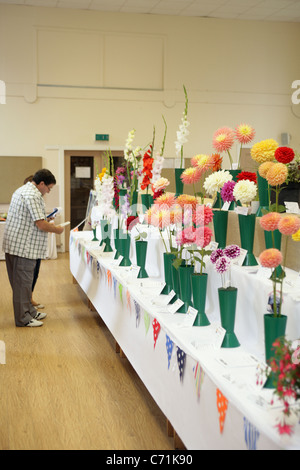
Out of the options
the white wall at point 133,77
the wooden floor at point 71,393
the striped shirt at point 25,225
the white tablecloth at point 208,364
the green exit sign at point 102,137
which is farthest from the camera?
the green exit sign at point 102,137

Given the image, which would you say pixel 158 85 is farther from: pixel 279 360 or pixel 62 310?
pixel 279 360

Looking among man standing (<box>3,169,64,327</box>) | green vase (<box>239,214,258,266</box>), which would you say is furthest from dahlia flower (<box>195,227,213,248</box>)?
man standing (<box>3,169,64,327</box>)

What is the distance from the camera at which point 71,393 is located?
11.8 ft

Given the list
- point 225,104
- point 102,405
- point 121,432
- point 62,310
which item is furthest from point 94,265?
point 225,104

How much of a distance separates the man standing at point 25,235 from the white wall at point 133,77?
5.14 metres

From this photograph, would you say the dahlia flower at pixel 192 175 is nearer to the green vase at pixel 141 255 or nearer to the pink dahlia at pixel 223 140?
the pink dahlia at pixel 223 140

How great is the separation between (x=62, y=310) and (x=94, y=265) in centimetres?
95

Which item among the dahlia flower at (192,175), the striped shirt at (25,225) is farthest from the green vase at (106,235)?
the dahlia flower at (192,175)

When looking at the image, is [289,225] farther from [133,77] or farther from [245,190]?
[133,77]

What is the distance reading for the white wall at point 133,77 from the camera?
382 inches

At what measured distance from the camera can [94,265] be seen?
200 inches

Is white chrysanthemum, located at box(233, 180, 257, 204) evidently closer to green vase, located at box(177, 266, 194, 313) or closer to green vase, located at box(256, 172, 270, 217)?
green vase, located at box(256, 172, 270, 217)

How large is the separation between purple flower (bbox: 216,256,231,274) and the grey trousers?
2.89 m

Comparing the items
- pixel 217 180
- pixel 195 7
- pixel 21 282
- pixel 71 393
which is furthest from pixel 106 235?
pixel 195 7
